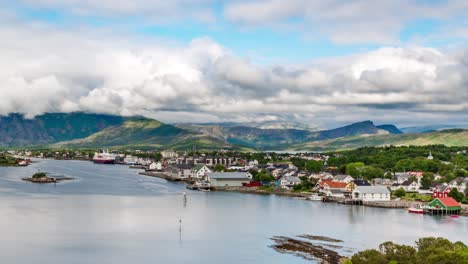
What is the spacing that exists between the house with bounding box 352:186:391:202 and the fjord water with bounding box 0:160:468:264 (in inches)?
153

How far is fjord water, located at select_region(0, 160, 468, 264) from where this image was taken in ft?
84.7

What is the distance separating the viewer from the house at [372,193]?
50094mm

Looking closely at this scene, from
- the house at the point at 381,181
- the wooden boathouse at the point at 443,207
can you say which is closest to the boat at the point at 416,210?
the wooden boathouse at the point at 443,207

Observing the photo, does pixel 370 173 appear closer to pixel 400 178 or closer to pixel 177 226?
pixel 400 178

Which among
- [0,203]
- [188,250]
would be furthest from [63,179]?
[188,250]

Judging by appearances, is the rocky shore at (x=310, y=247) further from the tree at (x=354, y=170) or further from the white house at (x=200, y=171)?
the white house at (x=200, y=171)

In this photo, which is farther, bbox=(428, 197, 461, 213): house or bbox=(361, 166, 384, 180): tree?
bbox=(361, 166, 384, 180): tree

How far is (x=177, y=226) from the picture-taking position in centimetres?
3366

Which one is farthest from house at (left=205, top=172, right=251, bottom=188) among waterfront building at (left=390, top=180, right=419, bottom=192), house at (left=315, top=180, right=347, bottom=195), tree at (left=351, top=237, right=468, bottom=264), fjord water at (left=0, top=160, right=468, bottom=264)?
tree at (left=351, top=237, right=468, bottom=264)

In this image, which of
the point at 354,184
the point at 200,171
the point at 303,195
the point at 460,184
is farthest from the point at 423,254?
the point at 200,171

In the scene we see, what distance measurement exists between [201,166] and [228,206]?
3614 cm

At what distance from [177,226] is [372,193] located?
23080 millimetres

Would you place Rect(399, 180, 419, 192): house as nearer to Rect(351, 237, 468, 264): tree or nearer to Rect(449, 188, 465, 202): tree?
Rect(449, 188, 465, 202): tree

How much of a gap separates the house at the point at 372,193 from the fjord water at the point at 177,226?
12.8 feet
